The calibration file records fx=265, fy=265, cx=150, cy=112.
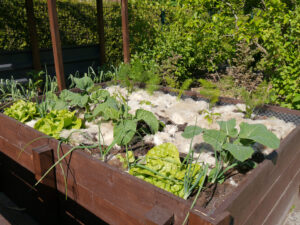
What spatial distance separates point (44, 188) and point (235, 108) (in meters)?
1.71

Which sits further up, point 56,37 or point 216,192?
point 56,37

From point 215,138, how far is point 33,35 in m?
4.17

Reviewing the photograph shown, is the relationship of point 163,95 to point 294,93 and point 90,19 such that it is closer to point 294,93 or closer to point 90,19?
point 294,93

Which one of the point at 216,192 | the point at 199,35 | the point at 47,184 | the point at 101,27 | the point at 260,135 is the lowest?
the point at 47,184

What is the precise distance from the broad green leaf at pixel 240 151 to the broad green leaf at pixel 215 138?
0.04 metres

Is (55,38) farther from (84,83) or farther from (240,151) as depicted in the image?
(240,151)

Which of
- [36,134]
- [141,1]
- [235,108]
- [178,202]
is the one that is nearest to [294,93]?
[235,108]

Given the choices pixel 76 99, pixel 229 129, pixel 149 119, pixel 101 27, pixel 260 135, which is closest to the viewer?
pixel 260 135

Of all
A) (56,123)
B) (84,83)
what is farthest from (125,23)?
(56,123)

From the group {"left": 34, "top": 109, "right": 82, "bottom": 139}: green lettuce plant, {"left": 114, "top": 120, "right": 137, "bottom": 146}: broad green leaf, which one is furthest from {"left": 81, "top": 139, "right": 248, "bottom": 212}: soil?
{"left": 34, "top": 109, "right": 82, "bottom": 139}: green lettuce plant

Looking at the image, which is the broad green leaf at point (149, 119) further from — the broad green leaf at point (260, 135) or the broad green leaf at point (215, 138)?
the broad green leaf at point (260, 135)

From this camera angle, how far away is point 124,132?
1.63 m

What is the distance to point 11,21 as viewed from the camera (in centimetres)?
467

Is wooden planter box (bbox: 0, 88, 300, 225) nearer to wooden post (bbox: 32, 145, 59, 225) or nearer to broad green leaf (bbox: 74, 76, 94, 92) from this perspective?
wooden post (bbox: 32, 145, 59, 225)
